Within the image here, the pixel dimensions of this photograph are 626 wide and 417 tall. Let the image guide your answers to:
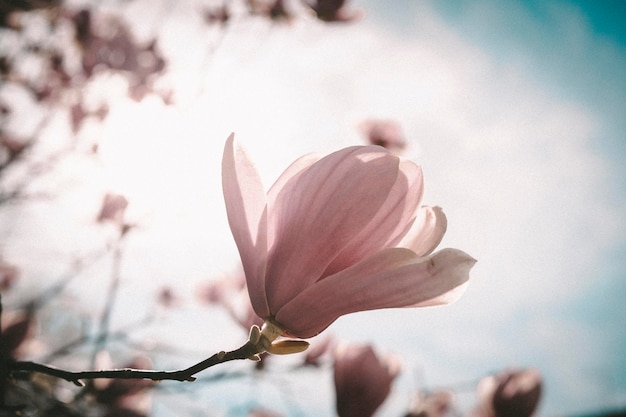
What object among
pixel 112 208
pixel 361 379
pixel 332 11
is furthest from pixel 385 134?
pixel 361 379

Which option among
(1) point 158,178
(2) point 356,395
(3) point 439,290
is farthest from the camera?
(1) point 158,178

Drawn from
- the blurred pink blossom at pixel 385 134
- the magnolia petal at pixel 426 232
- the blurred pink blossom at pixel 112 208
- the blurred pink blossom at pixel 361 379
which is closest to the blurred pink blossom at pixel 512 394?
the blurred pink blossom at pixel 361 379

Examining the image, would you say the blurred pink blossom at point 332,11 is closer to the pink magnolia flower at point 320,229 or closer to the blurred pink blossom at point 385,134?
the blurred pink blossom at point 385,134

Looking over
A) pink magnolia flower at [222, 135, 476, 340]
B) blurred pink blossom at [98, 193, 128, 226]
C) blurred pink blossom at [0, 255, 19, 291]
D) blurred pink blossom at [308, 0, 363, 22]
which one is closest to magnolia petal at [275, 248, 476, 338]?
pink magnolia flower at [222, 135, 476, 340]

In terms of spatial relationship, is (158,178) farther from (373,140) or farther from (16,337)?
(373,140)

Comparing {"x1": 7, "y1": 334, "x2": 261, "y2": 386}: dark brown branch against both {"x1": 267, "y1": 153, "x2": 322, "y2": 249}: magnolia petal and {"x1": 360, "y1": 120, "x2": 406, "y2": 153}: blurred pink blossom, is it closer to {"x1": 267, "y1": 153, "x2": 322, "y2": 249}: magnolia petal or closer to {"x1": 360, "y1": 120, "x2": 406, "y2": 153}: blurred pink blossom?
{"x1": 267, "y1": 153, "x2": 322, "y2": 249}: magnolia petal

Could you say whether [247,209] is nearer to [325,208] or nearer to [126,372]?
[325,208]

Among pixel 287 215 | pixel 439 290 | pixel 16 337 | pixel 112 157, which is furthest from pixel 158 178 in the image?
pixel 439 290

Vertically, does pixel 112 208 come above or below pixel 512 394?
below
